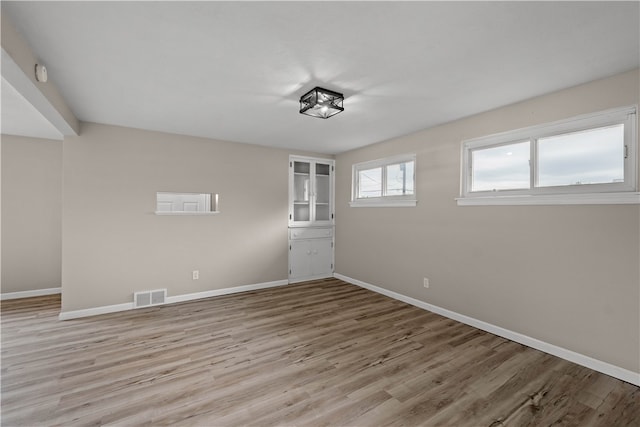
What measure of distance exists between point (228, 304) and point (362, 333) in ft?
6.76

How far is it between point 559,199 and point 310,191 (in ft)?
12.4

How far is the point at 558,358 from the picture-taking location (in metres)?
2.62

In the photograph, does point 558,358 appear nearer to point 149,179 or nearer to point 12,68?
point 12,68

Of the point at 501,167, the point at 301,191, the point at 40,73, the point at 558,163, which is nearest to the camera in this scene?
the point at 40,73

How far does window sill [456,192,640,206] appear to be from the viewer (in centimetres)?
227

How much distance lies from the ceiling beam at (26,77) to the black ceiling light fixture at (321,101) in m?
2.01

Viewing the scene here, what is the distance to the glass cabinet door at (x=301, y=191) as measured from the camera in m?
5.34

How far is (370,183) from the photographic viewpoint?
5.01 meters

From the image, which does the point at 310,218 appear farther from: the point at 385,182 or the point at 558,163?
the point at 558,163

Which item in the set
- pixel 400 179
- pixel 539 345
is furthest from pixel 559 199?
pixel 400 179

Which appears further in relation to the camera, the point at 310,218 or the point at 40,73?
the point at 310,218

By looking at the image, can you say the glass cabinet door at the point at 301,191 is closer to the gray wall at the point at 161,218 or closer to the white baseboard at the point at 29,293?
the gray wall at the point at 161,218

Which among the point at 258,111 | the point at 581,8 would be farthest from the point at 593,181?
the point at 258,111

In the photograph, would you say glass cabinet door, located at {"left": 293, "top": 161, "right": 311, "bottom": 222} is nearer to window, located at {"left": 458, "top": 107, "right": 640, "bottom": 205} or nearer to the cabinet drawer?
the cabinet drawer
